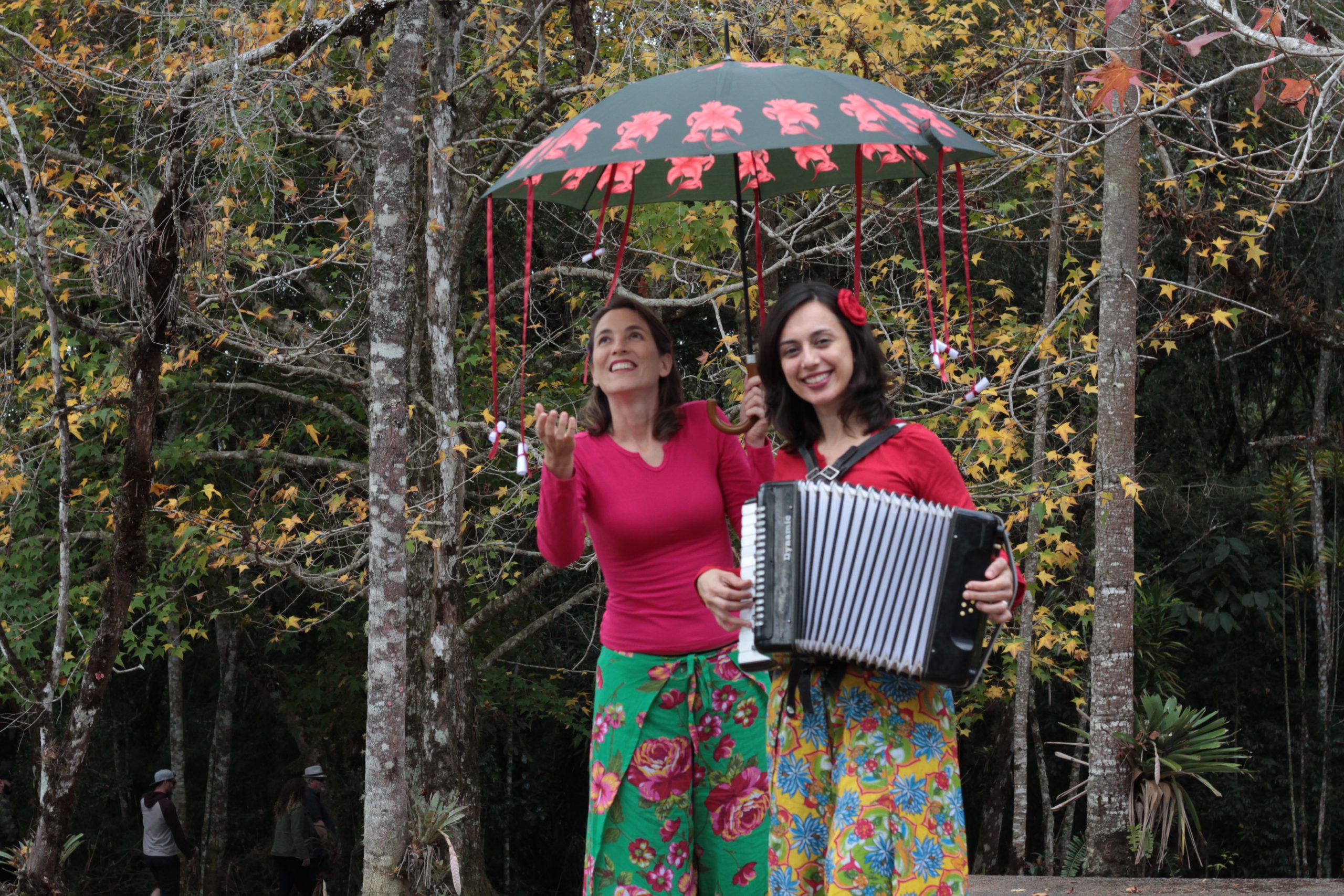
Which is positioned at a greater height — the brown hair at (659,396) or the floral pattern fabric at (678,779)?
the brown hair at (659,396)

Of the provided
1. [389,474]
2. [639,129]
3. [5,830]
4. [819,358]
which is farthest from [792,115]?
[5,830]

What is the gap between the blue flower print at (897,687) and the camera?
236cm

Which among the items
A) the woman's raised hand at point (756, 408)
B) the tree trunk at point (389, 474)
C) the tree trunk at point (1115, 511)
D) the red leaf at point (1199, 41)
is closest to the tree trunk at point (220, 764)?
the tree trunk at point (389, 474)

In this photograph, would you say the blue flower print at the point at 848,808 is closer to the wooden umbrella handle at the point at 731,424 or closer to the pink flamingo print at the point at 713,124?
the wooden umbrella handle at the point at 731,424

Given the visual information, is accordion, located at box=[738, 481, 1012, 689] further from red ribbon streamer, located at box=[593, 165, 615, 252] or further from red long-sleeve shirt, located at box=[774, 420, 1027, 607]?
red ribbon streamer, located at box=[593, 165, 615, 252]

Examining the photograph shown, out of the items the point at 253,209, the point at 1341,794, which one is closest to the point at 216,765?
the point at 253,209

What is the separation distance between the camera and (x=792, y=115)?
250cm

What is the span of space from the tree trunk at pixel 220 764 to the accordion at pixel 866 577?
11.8m

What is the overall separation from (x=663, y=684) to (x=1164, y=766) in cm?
500

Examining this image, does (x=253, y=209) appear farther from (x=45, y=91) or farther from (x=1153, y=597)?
(x=1153, y=597)

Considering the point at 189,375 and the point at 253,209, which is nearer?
the point at 253,209

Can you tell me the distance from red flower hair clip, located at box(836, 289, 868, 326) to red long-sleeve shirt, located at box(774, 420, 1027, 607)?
25cm

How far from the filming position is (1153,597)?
35.4 ft

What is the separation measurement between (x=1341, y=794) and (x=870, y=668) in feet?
39.0
